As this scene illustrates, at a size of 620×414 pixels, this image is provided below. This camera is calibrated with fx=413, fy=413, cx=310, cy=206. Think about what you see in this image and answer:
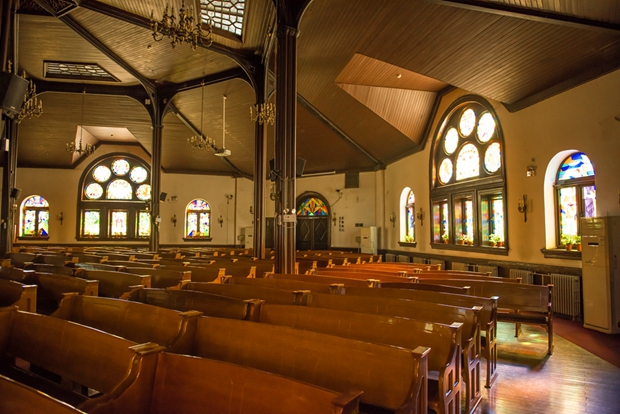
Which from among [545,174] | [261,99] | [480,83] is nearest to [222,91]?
[261,99]

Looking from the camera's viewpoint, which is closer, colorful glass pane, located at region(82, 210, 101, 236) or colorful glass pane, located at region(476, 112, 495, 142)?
colorful glass pane, located at region(476, 112, 495, 142)

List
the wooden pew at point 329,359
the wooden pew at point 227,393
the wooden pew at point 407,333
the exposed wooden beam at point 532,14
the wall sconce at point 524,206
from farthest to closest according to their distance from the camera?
the wall sconce at point 524,206 → the exposed wooden beam at point 532,14 → the wooden pew at point 407,333 → the wooden pew at point 329,359 → the wooden pew at point 227,393

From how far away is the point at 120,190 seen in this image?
18.1 m

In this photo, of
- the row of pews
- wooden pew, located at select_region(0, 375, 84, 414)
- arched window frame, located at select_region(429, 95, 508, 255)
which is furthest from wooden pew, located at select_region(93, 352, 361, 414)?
arched window frame, located at select_region(429, 95, 508, 255)

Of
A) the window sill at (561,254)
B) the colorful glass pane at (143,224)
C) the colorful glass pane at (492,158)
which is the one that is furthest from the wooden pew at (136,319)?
the colorful glass pane at (143,224)

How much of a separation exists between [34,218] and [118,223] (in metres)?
3.24

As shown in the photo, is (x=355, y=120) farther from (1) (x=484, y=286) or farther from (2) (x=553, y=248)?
(1) (x=484, y=286)

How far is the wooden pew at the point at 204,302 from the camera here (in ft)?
10.0

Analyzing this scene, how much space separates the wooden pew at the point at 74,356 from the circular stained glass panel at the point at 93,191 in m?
16.8

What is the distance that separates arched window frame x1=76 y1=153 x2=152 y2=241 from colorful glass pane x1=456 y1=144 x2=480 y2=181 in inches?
498

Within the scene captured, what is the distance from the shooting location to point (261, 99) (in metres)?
10.5

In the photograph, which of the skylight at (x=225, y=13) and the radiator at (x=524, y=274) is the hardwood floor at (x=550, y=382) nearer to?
the radiator at (x=524, y=274)

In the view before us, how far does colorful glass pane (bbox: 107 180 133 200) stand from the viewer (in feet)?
59.1

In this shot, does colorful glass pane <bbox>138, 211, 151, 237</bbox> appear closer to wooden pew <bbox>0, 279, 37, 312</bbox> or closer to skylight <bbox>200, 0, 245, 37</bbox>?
skylight <bbox>200, 0, 245, 37</bbox>
